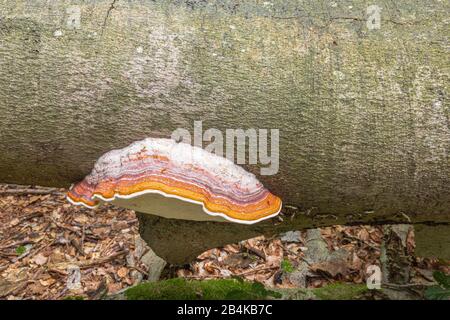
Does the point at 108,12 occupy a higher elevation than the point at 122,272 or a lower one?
higher

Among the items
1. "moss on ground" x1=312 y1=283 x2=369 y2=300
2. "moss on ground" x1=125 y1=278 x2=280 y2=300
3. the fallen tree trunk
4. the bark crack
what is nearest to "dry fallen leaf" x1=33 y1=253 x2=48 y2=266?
"moss on ground" x1=125 y1=278 x2=280 y2=300

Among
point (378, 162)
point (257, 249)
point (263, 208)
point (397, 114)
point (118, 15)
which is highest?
point (118, 15)

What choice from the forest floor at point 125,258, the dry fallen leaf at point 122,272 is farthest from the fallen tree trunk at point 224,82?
the dry fallen leaf at point 122,272

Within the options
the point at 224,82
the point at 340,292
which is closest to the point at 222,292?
the point at 340,292

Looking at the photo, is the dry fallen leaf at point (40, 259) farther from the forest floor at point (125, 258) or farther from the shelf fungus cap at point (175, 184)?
the shelf fungus cap at point (175, 184)

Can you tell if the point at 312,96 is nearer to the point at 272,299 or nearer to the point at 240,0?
the point at 240,0

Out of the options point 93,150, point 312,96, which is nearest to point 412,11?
point 312,96

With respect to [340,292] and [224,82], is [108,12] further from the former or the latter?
[340,292]
